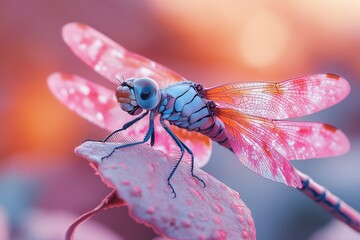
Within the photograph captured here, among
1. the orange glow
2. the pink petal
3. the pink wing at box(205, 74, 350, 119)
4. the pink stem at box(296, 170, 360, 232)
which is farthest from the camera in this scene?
the orange glow

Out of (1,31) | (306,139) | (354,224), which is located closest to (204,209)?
(306,139)

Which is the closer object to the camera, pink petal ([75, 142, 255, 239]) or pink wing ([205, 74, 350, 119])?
pink petal ([75, 142, 255, 239])

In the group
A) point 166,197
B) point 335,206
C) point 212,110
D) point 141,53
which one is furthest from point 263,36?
point 166,197

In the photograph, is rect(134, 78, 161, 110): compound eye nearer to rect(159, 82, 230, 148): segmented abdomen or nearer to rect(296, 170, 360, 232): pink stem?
rect(159, 82, 230, 148): segmented abdomen

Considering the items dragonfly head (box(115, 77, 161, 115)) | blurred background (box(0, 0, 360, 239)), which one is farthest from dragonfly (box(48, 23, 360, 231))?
blurred background (box(0, 0, 360, 239))

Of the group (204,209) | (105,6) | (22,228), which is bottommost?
(22,228)

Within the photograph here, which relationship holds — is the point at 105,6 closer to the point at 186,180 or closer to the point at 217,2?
the point at 217,2

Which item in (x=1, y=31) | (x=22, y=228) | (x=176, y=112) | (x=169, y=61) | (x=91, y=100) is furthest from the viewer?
(x=169, y=61)

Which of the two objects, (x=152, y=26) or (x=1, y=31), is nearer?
(x=1, y=31)

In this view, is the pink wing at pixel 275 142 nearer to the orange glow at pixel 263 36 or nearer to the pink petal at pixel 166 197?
the pink petal at pixel 166 197
